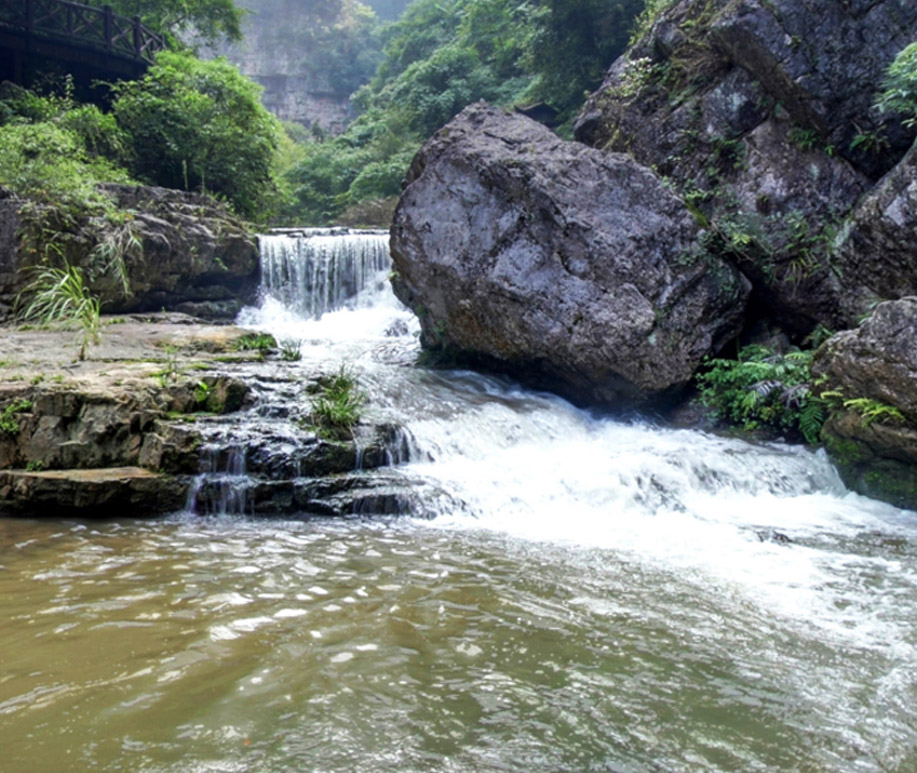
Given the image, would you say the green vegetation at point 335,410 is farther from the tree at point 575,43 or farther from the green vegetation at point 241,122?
the tree at point 575,43

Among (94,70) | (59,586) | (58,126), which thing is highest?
(94,70)

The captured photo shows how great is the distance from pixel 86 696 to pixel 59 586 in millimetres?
1511

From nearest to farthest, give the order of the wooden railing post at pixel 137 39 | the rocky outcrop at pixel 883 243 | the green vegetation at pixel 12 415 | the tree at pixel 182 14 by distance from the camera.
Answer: the green vegetation at pixel 12 415, the rocky outcrop at pixel 883 243, the wooden railing post at pixel 137 39, the tree at pixel 182 14

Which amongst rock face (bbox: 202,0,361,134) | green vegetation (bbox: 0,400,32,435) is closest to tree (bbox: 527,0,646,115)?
green vegetation (bbox: 0,400,32,435)

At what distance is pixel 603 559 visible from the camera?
5090 mm

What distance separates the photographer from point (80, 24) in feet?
61.3

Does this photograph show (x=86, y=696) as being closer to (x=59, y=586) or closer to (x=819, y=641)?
(x=59, y=586)

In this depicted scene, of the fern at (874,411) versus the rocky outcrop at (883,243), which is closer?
the fern at (874,411)

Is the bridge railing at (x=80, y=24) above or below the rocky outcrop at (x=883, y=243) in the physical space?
above

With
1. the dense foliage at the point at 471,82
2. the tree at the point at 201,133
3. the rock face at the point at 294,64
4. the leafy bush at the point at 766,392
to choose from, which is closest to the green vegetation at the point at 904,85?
the leafy bush at the point at 766,392

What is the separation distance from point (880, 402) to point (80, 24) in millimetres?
21060

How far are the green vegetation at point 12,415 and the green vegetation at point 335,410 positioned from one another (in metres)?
2.57

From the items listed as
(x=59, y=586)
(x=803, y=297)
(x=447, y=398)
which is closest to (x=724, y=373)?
(x=803, y=297)

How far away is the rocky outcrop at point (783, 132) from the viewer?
31.5 feet
